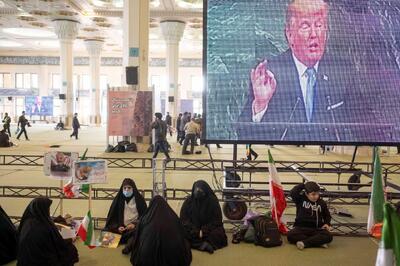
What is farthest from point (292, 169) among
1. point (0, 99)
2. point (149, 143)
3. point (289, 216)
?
point (0, 99)

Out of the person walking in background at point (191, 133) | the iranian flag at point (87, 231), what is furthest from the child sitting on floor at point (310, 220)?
the person walking in background at point (191, 133)

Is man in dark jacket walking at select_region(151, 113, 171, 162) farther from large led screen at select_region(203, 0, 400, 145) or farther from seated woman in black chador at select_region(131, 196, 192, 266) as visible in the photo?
seated woman in black chador at select_region(131, 196, 192, 266)

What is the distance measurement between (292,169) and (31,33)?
25755mm

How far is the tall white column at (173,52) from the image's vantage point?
21.3 m

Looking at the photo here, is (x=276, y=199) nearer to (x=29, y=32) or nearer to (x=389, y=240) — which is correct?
(x=389, y=240)

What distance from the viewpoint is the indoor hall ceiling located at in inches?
725

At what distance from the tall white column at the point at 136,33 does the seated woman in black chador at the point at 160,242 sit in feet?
31.9

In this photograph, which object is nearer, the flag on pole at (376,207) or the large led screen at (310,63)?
the flag on pole at (376,207)

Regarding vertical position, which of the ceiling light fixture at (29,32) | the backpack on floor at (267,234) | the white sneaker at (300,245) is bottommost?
the white sneaker at (300,245)

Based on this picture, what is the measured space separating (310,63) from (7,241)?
399cm

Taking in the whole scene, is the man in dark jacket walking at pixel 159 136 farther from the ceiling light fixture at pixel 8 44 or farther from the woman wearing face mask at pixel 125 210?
the ceiling light fixture at pixel 8 44

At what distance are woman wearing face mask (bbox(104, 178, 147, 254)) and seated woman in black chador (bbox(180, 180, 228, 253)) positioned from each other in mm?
560

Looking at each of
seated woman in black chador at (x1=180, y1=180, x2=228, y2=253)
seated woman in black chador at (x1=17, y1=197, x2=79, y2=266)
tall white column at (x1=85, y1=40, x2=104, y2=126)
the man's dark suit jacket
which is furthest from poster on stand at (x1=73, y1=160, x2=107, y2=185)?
tall white column at (x1=85, y1=40, x2=104, y2=126)

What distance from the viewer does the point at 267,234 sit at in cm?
469
